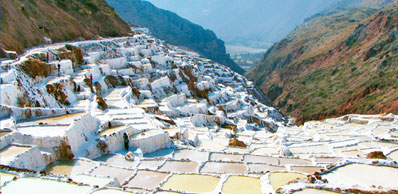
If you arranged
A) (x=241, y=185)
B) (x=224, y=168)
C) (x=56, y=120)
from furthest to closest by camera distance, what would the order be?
(x=56, y=120) < (x=224, y=168) < (x=241, y=185)

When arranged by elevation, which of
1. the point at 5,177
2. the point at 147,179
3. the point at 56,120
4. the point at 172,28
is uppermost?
the point at 172,28

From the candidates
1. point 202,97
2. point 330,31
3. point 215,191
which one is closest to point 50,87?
point 215,191

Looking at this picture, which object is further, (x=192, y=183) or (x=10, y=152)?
(x=10, y=152)

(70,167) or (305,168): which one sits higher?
(70,167)

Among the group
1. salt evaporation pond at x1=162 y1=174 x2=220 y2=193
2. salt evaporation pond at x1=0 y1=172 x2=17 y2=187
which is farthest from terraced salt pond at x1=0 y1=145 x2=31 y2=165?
salt evaporation pond at x1=162 y1=174 x2=220 y2=193

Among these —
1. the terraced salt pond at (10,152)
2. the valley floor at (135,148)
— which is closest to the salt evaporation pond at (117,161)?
the valley floor at (135,148)

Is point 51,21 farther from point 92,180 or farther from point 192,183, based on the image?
point 192,183

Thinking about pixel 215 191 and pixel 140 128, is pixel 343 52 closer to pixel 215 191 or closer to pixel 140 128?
pixel 140 128

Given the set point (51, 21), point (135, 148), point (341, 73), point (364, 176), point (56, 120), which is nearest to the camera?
point (364, 176)

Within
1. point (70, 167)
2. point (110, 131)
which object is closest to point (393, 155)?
point (110, 131)
